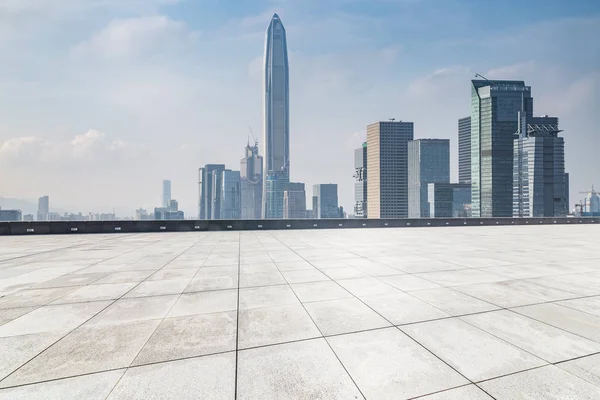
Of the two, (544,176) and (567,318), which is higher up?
(544,176)

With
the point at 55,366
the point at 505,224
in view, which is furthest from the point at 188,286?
the point at 505,224

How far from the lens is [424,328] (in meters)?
4.55

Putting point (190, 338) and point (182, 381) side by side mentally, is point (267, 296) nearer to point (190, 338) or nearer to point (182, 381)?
point (190, 338)

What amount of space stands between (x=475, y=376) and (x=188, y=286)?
6.15 metres

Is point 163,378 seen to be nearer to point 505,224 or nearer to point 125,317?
point 125,317

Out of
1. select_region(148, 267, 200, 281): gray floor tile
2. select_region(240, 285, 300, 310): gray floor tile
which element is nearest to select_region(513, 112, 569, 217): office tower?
select_region(240, 285, 300, 310): gray floor tile

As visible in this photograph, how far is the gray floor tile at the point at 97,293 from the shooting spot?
607 centimetres

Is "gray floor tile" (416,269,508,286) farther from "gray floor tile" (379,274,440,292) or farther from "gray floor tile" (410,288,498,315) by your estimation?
"gray floor tile" (410,288,498,315)

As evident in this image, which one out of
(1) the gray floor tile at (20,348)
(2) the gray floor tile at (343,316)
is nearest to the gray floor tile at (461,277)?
(2) the gray floor tile at (343,316)

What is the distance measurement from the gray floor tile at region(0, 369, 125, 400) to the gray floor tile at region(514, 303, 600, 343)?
21.3ft

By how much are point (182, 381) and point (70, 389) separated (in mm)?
1171

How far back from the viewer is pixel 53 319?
502 cm

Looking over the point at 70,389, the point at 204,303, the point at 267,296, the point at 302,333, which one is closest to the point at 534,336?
the point at 302,333

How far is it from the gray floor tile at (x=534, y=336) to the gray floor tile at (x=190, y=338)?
405 centimetres
